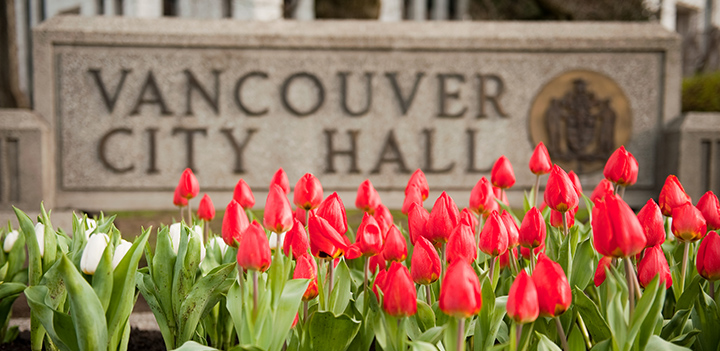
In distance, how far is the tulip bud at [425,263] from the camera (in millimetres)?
1009

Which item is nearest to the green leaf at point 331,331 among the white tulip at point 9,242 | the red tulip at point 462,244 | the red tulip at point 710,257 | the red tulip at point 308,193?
the red tulip at point 462,244

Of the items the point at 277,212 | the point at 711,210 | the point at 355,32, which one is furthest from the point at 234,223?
the point at 355,32

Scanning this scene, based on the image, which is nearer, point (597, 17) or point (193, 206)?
point (193, 206)

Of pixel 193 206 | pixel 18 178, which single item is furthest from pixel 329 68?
pixel 18 178

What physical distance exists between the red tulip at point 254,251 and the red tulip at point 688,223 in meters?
0.94

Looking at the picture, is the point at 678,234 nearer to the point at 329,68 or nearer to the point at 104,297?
the point at 104,297

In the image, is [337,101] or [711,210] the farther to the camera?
[337,101]

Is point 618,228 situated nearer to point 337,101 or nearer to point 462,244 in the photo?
point 462,244

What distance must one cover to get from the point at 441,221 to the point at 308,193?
1.20ft

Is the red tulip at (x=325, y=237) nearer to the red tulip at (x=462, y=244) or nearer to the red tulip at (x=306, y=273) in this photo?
the red tulip at (x=306, y=273)

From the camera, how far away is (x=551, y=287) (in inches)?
34.6

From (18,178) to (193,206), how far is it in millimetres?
1254

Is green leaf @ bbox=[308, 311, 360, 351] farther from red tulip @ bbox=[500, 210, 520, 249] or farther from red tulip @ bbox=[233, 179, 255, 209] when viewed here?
red tulip @ bbox=[233, 179, 255, 209]

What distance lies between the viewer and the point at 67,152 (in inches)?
159
